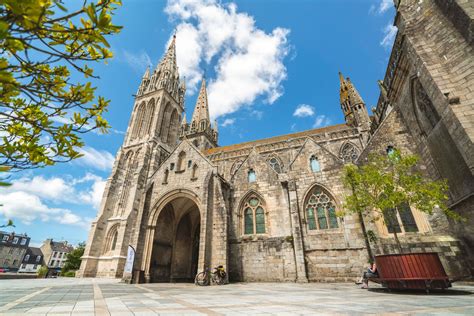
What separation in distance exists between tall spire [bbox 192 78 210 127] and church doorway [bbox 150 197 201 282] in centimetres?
2991

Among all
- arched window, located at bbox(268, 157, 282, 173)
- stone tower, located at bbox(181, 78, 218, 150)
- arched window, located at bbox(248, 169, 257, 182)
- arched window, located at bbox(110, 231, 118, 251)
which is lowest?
arched window, located at bbox(110, 231, 118, 251)

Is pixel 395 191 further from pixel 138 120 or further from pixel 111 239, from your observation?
pixel 138 120

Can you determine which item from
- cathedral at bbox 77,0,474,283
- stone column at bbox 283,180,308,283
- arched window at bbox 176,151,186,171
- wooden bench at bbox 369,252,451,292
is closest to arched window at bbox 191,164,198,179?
cathedral at bbox 77,0,474,283

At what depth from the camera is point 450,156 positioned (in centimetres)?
984

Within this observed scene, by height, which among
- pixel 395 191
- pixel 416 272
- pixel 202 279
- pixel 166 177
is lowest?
pixel 202 279

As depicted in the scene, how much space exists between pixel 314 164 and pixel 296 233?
467cm

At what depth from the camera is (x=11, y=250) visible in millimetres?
50156

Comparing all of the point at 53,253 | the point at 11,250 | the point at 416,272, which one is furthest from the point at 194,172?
Result: the point at 53,253

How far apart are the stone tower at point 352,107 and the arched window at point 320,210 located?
1684 centimetres

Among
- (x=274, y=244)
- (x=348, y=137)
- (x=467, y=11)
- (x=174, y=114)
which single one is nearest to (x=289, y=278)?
(x=274, y=244)

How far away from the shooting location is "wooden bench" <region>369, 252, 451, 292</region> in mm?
6629

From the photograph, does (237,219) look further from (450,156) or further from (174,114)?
(174,114)

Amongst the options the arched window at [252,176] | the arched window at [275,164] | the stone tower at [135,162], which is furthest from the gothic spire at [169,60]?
the arched window at [252,176]

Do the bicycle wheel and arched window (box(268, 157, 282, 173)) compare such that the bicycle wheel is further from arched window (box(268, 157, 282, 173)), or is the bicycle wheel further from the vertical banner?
arched window (box(268, 157, 282, 173))
